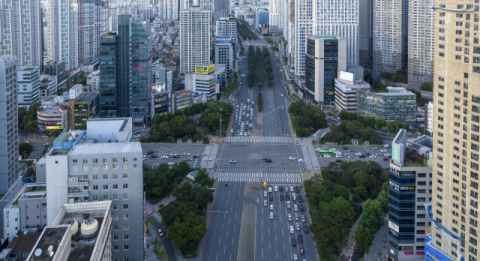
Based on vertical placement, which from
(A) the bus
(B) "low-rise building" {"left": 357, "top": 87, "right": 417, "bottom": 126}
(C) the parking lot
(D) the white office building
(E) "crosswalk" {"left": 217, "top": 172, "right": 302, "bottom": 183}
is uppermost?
(D) the white office building

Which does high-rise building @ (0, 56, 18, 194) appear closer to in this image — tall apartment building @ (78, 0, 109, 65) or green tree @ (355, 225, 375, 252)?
green tree @ (355, 225, 375, 252)

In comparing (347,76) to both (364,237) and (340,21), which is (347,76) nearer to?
(340,21)

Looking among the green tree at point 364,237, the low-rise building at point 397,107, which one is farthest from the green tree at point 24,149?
the low-rise building at point 397,107

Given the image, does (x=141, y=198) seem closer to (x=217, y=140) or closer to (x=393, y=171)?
(x=393, y=171)

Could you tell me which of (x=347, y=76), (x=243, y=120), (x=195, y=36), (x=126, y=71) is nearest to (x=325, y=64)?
(x=347, y=76)

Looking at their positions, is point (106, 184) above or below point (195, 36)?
below

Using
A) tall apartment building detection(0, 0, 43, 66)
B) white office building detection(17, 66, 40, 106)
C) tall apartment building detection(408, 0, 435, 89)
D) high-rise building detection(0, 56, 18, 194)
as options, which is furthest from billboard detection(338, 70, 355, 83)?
tall apartment building detection(0, 0, 43, 66)

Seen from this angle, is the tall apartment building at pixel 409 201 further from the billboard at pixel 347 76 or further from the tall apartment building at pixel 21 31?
the tall apartment building at pixel 21 31
